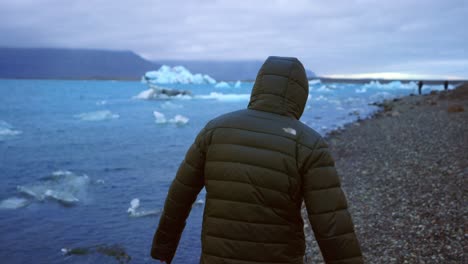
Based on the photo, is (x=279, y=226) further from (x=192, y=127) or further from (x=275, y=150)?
(x=192, y=127)

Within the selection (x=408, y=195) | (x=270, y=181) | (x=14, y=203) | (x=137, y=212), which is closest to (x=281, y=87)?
(x=270, y=181)

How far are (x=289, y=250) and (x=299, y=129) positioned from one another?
632 millimetres

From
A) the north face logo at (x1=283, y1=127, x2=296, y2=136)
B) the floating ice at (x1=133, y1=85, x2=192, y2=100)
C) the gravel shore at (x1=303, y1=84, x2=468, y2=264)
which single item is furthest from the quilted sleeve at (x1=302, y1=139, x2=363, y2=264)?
the floating ice at (x1=133, y1=85, x2=192, y2=100)

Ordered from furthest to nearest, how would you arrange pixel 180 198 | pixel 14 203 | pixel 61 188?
pixel 61 188 → pixel 14 203 → pixel 180 198

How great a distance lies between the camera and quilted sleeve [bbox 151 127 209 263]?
2.31 m

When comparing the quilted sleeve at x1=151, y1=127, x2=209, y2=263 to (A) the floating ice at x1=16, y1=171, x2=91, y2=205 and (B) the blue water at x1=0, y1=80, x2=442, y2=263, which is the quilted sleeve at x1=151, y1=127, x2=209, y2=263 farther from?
(A) the floating ice at x1=16, y1=171, x2=91, y2=205

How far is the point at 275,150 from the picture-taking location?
6.85ft

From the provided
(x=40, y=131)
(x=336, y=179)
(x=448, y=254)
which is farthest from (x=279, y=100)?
(x=40, y=131)

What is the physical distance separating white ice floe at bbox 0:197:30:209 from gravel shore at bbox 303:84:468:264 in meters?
7.08

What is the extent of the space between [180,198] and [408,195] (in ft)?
24.0

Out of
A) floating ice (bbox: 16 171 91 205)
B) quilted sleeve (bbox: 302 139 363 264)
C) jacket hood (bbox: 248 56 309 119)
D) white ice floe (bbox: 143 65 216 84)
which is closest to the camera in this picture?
quilted sleeve (bbox: 302 139 363 264)

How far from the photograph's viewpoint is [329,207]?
81.9 inches

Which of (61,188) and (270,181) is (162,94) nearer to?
(61,188)

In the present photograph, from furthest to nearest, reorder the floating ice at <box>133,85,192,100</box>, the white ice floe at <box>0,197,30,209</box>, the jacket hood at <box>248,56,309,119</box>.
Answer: the floating ice at <box>133,85,192,100</box>
the white ice floe at <box>0,197,30,209</box>
the jacket hood at <box>248,56,309,119</box>
